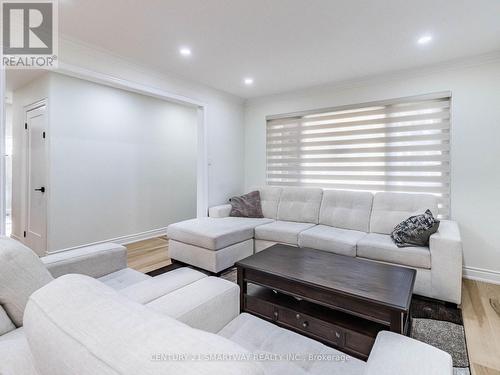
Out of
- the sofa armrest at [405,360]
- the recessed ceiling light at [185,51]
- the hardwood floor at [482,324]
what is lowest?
the hardwood floor at [482,324]

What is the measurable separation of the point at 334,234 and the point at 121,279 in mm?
2288

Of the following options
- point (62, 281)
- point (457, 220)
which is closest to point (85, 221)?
point (62, 281)

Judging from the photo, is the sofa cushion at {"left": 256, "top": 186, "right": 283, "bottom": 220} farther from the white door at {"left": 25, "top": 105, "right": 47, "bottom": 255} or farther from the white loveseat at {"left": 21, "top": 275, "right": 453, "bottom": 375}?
the white loveseat at {"left": 21, "top": 275, "right": 453, "bottom": 375}

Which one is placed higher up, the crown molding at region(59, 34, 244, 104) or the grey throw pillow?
the crown molding at region(59, 34, 244, 104)

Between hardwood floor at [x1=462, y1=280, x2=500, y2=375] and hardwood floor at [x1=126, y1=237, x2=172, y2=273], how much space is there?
309 cm

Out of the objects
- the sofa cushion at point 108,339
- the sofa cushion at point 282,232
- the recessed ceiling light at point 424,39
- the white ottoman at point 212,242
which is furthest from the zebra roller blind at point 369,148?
the sofa cushion at point 108,339

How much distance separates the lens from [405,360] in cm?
93

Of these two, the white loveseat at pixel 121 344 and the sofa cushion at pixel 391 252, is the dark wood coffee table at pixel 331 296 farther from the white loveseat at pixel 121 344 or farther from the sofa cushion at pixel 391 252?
the white loveseat at pixel 121 344

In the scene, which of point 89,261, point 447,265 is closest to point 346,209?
point 447,265

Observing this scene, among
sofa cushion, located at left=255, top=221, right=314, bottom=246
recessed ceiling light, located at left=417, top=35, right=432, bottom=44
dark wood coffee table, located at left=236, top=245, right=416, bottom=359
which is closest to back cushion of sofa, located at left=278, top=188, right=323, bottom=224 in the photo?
sofa cushion, located at left=255, top=221, right=314, bottom=246

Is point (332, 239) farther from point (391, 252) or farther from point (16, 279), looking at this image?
point (16, 279)

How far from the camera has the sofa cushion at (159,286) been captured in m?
1.42

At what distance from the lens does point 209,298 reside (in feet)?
4.42

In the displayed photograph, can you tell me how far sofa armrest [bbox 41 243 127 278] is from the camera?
1.72 m
